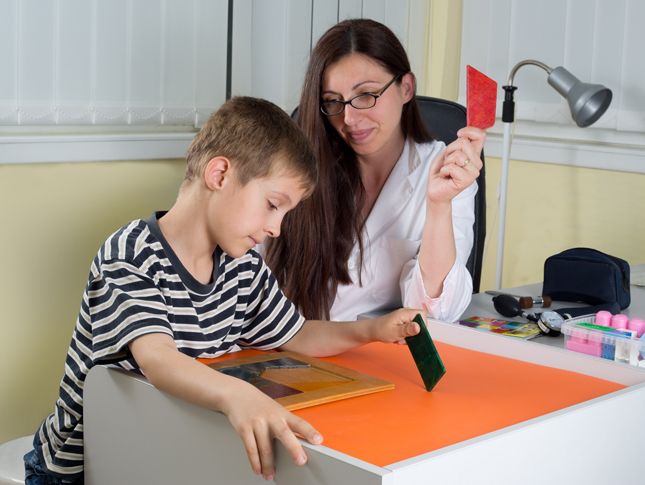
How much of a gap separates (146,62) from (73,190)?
37cm

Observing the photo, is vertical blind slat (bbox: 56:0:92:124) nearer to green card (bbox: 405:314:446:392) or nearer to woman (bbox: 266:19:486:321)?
woman (bbox: 266:19:486:321)

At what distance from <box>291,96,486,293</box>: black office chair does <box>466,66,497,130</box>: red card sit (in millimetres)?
485

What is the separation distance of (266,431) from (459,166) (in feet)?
2.39

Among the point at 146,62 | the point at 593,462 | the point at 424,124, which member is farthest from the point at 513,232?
the point at 593,462

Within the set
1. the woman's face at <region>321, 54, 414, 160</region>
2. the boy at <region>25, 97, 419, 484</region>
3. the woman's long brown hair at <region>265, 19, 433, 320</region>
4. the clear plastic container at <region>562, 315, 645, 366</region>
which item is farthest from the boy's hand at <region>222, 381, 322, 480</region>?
the woman's face at <region>321, 54, 414, 160</region>

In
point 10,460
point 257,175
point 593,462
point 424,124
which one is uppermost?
point 424,124

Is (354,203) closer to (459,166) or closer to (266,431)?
(459,166)

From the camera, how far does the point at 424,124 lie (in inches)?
64.6

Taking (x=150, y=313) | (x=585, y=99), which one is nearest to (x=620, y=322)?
(x=150, y=313)

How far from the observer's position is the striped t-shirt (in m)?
0.86

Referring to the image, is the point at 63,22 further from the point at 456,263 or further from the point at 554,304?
the point at 554,304

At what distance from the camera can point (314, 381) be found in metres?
0.83

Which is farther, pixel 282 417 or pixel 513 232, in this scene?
pixel 513 232

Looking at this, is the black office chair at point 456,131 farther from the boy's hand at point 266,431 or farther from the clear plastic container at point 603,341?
the boy's hand at point 266,431
